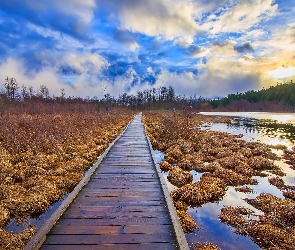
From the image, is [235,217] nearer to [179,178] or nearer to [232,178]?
[179,178]

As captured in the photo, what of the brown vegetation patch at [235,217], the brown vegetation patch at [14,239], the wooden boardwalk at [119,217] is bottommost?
the brown vegetation patch at [235,217]

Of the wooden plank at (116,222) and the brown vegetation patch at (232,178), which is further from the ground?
the wooden plank at (116,222)

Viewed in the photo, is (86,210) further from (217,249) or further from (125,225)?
(217,249)

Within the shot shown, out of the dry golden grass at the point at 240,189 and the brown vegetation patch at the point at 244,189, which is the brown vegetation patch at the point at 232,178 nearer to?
the dry golden grass at the point at 240,189

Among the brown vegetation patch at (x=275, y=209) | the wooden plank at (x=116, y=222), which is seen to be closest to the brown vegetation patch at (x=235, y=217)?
the brown vegetation patch at (x=275, y=209)

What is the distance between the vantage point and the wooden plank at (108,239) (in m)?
4.53

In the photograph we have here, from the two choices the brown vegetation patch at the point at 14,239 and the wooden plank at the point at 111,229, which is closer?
the wooden plank at the point at 111,229

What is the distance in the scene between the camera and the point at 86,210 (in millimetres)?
5828

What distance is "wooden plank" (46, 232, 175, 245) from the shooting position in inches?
178

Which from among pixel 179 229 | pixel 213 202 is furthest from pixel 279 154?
pixel 179 229

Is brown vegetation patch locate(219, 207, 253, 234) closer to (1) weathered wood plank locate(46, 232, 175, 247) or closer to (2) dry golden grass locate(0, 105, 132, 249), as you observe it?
(1) weathered wood plank locate(46, 232, 175, 247)

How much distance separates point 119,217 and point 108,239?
89 cm

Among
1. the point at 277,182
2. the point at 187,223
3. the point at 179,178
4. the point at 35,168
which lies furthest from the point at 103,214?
the point at 277,182

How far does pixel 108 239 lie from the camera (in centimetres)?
462
